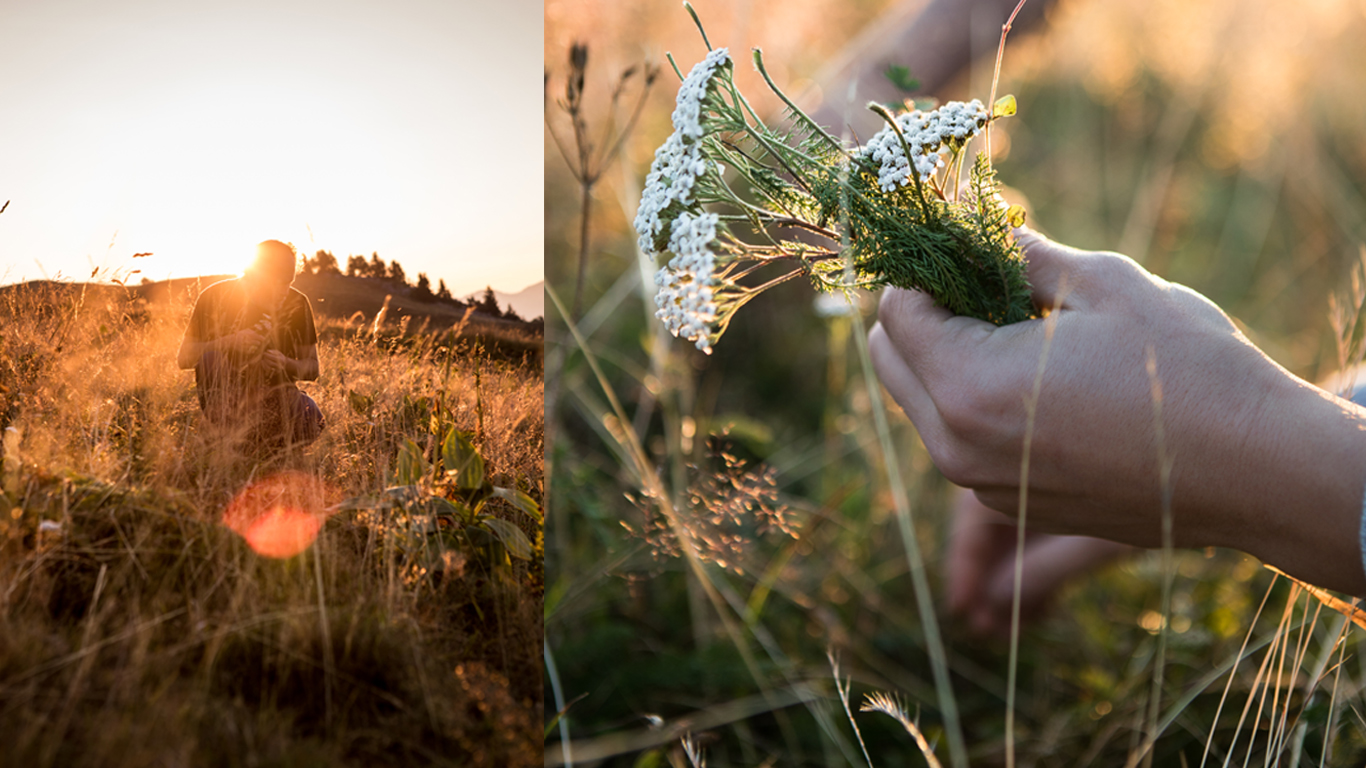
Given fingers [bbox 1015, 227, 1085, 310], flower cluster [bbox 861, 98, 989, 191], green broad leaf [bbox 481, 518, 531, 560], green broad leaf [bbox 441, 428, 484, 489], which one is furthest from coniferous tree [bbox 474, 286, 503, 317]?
fingers [bbox 1015, 227, 1085, 310]

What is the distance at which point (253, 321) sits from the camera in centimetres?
70

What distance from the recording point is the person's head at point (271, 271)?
70 cm

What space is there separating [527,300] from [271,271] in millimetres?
310

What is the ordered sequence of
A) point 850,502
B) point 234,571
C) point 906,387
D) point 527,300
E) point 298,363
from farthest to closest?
point 850,502 → point 906,387 → point 527,300 → point 298,363 → point 234,571

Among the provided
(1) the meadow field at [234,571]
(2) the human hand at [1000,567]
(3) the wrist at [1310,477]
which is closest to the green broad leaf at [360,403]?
(1) the meadow field at [234,571]

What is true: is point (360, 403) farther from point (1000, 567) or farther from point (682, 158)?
point (1000, 567)

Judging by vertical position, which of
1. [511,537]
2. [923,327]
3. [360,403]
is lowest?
[511,537]

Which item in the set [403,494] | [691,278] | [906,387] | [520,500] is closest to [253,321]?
[403,494]

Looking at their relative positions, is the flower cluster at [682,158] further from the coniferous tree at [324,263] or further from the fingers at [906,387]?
the fingers at [906,387]

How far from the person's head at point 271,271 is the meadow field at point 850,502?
0.46 m

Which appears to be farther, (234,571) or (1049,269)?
(1049,269)

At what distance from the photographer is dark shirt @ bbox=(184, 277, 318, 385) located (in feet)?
2.21

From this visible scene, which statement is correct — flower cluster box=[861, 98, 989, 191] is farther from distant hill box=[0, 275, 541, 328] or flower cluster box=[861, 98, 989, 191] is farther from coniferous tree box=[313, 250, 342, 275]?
coniferous tree box=[313, 250, 342, 275]

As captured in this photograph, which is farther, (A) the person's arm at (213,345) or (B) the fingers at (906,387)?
(B) the fingers at (906,387)
